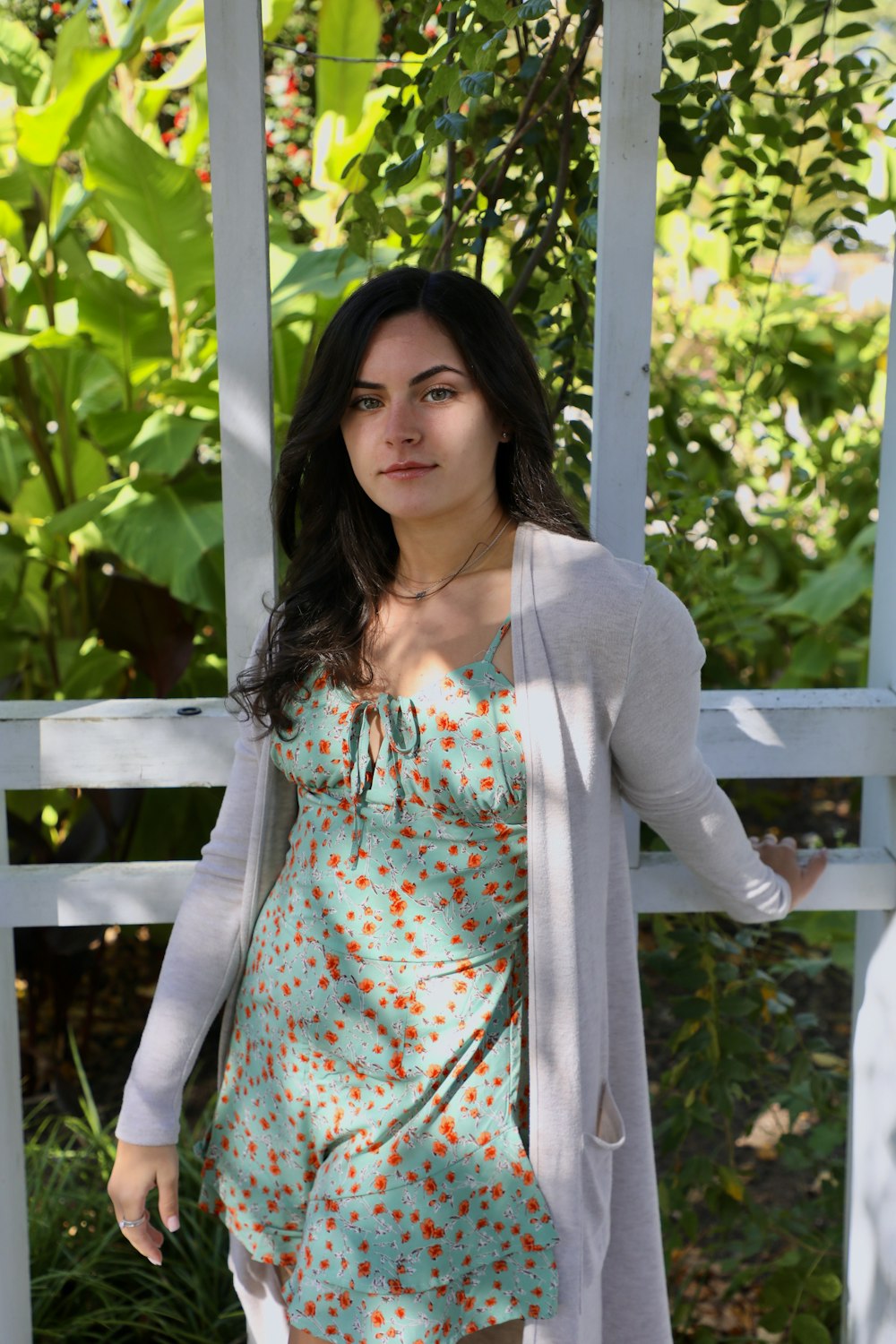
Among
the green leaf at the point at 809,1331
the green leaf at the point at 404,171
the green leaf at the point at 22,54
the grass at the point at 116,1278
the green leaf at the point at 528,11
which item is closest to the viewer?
the green leaf at the point at 528,11

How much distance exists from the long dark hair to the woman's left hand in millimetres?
500

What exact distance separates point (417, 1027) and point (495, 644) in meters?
0.41

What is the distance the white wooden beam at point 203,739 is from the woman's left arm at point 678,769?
15cm

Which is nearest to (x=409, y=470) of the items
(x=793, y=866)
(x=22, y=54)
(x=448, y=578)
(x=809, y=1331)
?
(x=448, y=578)

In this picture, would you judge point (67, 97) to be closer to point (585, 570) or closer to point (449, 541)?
point (449, 541)

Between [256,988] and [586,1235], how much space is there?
45 cm

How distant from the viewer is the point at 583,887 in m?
1.41

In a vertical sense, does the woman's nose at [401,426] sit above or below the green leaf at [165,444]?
above

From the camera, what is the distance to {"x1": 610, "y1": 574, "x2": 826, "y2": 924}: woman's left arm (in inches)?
53.7

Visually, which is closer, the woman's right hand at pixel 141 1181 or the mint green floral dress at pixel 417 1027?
the mint green floral dress at pixel 417 1027

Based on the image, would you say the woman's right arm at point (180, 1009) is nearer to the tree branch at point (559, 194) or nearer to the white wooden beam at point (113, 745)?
the white wooden beam at point (113, 745)

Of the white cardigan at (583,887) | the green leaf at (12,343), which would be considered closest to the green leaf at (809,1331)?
the white cardigan at (583,887)

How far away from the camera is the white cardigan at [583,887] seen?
53.4 inches

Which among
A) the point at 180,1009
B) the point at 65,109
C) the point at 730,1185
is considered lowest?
the point at 730,1185
